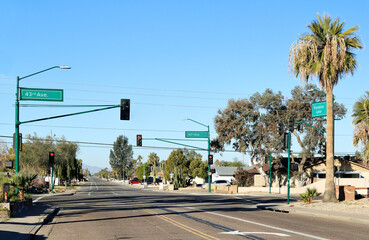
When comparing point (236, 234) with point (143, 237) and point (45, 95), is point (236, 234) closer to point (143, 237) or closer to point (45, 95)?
point (143, 237)

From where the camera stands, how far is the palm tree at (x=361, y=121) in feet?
98.9

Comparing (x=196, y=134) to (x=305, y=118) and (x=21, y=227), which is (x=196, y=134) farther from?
(x=21, y=227)

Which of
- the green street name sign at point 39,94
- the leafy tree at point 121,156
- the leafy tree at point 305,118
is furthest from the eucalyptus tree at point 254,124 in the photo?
the leafy tree at point 121,156

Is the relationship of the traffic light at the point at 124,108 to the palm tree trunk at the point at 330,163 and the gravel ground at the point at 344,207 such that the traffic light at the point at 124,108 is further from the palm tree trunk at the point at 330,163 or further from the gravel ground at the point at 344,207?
the palm tree trunk at the point at 330,163

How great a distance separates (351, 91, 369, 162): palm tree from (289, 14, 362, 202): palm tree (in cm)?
201

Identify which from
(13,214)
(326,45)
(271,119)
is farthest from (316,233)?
(271,119)

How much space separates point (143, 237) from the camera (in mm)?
14797

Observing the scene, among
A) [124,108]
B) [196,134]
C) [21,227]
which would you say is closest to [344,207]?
[124,108]

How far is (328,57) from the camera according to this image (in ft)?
97.0

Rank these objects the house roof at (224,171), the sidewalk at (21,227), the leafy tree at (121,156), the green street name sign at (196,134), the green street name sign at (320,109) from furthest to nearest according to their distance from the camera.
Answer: the leafy tree at (121,156)
the house roof at (224,171)
the green street name sign at (196,134)
the green street name sign at (320,109)
the sidewalk at (21,227)

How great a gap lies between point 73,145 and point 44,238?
7836cm

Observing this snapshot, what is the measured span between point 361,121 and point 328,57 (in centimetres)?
498

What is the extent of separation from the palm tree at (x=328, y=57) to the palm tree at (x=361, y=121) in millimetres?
2012

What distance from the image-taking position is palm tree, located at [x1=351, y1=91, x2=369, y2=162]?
30141 mm
